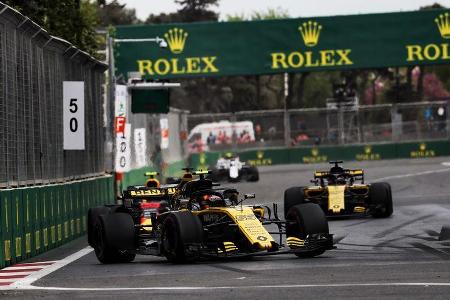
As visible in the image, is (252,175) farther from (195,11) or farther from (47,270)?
(195,11)

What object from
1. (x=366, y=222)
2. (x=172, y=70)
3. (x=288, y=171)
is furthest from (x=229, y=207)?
(x=288, y=171)

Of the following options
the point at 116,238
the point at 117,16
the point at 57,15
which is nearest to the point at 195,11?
the point at 117,16

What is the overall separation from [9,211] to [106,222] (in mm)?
1372

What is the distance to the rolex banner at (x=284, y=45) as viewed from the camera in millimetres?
54781

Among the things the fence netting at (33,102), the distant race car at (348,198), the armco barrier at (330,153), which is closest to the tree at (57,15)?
the fence netting at (33,102)

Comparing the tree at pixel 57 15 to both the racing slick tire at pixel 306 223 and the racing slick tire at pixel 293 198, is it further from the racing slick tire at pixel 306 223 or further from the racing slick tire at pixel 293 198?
the racing slick tire at pixel 306 223

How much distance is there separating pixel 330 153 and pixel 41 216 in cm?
4341

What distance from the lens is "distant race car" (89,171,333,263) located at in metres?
17.9

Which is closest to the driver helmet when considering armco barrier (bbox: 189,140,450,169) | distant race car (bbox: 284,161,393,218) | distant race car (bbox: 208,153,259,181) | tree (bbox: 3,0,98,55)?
distant race car (bbox: 284,161,393,218)

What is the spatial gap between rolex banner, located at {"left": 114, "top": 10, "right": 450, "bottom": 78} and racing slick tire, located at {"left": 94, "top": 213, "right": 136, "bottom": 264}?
35336mm

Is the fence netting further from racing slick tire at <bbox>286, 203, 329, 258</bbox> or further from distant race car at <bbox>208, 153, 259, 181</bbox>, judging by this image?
distant race car at <bbox>208, 153, 259, 181</bbox>

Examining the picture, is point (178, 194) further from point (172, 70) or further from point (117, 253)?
point (172, 70)

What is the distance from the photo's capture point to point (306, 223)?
1820 cm

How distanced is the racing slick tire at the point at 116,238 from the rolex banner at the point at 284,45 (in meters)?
35.3
